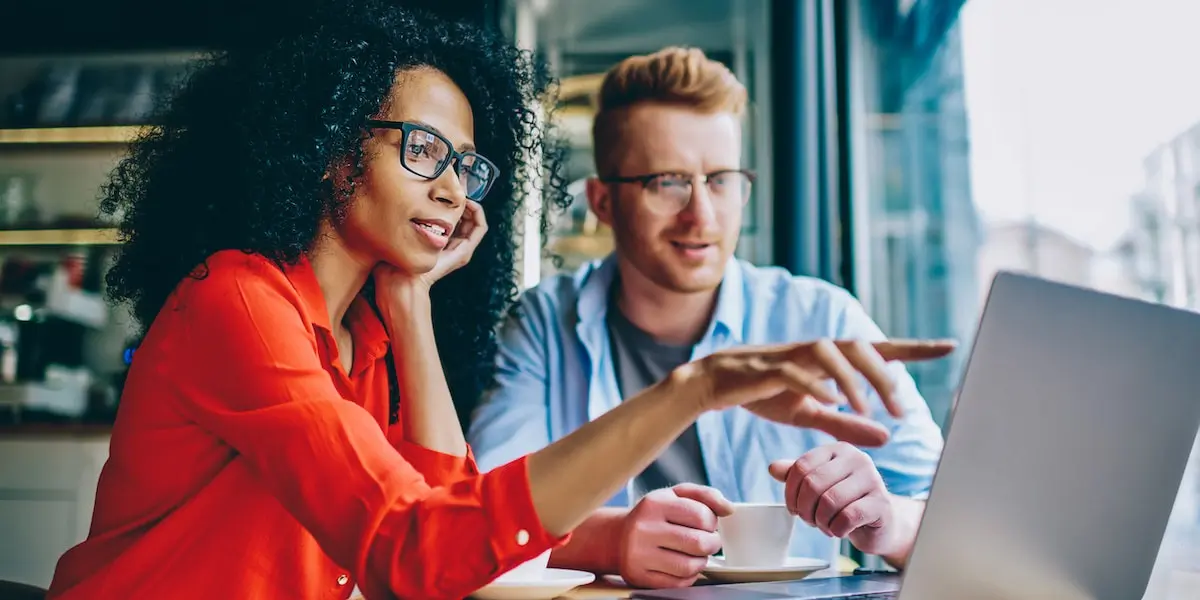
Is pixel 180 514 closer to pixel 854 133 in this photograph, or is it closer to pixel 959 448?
pixel 959 448

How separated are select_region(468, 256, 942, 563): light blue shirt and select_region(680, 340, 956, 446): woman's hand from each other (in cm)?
75

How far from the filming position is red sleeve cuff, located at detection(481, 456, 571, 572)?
2.62ft

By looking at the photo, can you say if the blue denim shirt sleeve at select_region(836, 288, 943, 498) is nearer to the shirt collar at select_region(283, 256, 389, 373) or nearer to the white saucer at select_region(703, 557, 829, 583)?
the white saucer at select_region(703, 557, 829, 583)

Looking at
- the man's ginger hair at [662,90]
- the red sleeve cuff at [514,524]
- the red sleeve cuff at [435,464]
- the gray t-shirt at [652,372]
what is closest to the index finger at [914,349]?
the red sleeve cuff at [514,524]

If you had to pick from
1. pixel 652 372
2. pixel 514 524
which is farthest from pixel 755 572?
pixel 652 372

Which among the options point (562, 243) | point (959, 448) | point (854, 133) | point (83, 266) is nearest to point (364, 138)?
point (959, 448)

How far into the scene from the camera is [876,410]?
1.54m

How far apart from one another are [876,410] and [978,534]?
2.84 ft

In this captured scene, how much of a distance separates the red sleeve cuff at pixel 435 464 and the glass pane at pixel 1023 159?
64 cm

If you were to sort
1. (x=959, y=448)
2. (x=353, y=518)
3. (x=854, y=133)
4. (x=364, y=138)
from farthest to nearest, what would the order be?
(x=854, y=133), (x=364, y=138), (x=353, y=518), (x=959, y=448)

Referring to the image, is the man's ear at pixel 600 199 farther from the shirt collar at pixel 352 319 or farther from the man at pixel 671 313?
the shirt collar at pixel 352 319

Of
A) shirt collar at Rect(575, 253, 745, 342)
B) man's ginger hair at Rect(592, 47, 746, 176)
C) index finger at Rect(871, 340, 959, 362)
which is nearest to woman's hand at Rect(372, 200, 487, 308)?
shirt collar at Rect(575, 253, 745, 342)

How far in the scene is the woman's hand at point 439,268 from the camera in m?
1.24

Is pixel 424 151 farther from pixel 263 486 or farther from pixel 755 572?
pixel 755 572
